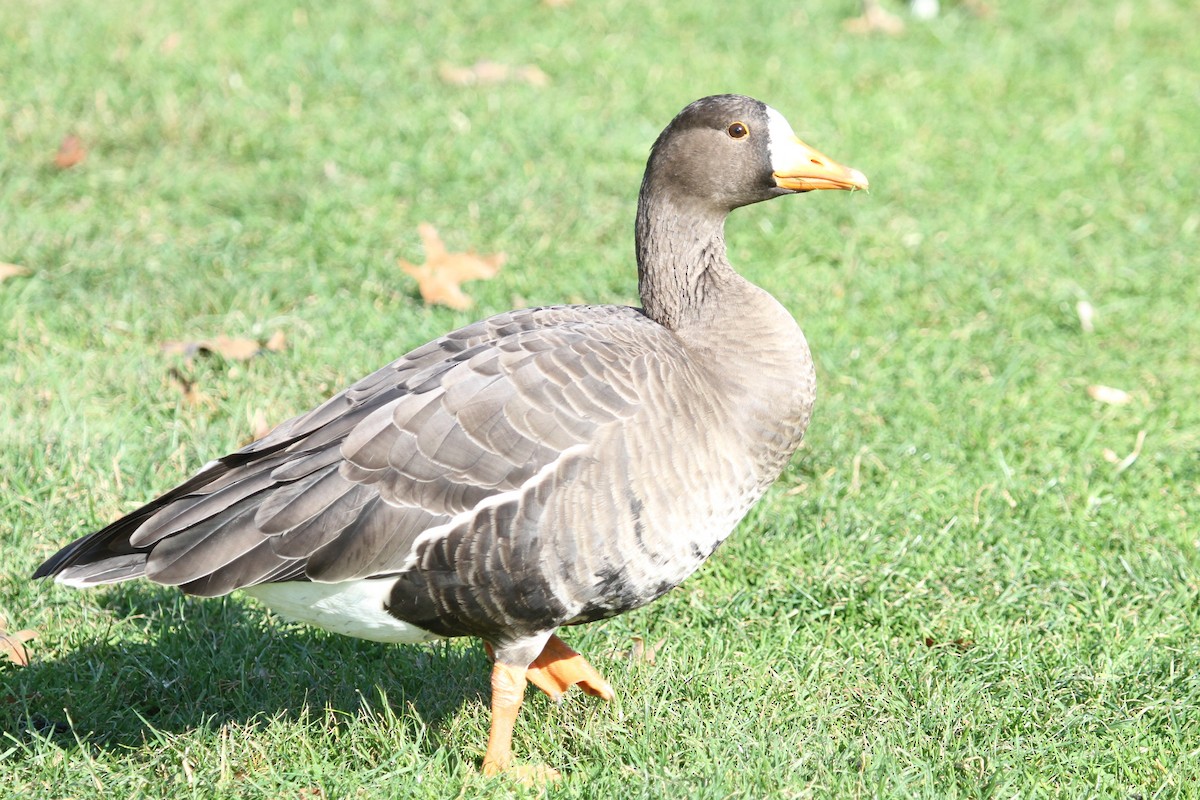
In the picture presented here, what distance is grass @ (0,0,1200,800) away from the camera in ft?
11.9

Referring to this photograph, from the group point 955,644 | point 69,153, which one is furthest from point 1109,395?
point 69,153

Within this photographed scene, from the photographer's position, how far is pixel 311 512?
3.28m

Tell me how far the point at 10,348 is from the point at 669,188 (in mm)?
3027

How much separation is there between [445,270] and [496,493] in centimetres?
276

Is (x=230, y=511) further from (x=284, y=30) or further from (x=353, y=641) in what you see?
(x=284, y=30)

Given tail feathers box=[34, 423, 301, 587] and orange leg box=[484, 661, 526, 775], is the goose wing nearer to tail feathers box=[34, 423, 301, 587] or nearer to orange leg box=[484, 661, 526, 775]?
tail feathers box=[34, 423, 301, 587]

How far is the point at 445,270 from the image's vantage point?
19.2 ft

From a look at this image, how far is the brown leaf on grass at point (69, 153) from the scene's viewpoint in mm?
6680

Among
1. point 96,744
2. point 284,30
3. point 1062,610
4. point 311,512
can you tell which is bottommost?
point 1062,610

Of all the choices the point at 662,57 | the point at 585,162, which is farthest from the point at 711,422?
the point at 662,57

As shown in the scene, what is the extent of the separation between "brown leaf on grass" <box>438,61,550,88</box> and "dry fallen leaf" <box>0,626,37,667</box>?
471 cm

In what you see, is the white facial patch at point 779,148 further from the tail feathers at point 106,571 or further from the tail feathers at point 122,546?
the tail feathers at point 106,571

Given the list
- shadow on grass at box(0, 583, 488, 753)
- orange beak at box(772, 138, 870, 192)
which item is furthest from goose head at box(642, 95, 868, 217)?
shadow on grass at box(0, 583, 488, 753)

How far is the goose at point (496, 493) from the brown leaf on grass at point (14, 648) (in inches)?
24.1
